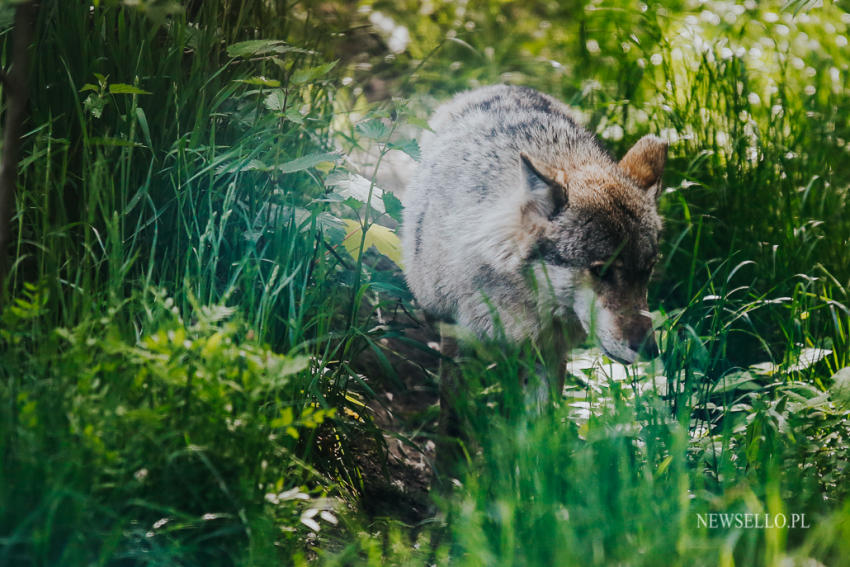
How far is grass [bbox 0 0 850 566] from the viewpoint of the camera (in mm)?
2008

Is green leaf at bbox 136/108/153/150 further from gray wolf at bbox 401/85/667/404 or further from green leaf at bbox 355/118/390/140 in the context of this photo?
gray wolf at bbox 401/85/667/404

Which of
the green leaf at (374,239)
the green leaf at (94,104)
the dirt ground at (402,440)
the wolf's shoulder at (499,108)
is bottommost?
the dirt ground at (402,440)

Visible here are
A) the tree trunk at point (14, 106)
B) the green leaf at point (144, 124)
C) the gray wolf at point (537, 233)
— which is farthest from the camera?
the gray wolf at point (537, 233)

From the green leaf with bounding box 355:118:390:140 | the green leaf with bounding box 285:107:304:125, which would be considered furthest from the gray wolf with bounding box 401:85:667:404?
the green leaf with bounding box 285:107:304:125

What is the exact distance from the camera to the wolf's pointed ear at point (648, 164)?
3369 millimetres

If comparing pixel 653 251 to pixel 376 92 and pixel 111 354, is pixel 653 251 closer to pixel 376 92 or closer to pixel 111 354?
pixel 111 354

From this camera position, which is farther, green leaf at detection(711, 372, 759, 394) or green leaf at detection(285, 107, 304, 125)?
green leaf at detection(285, 107, 304, 125)

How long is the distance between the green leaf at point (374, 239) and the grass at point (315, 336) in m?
0.02

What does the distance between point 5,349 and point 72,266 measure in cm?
50

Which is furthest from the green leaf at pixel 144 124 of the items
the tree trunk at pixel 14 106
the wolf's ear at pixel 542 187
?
the wolf's ear at pixel 542 187

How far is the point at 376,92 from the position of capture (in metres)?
6.66

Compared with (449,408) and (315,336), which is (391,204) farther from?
(449,408)

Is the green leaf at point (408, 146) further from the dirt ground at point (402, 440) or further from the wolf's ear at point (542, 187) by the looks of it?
the dirt ground at point (402, 440)

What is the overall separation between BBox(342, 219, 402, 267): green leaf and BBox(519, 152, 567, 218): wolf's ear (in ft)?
2.11
